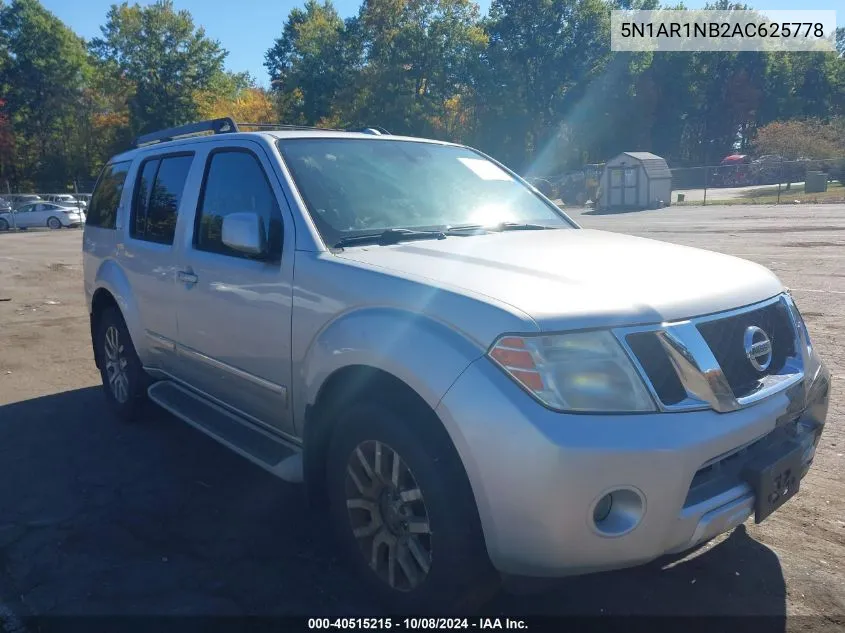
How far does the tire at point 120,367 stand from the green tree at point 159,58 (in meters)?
54.6

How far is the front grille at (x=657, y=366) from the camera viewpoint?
2.38 m

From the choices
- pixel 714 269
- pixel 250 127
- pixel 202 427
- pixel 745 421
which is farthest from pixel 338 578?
pixel 250 127

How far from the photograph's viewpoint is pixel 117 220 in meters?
5.29

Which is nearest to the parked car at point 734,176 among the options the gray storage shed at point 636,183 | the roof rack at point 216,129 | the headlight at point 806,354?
the gray storage shed at point 636,183

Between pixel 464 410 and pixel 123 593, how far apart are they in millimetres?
1891

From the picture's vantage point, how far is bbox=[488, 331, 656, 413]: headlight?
2334 mm

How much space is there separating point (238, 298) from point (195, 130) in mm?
1865

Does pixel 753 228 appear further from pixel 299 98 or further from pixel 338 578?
pixel 299 98

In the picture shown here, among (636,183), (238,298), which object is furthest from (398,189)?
(636,183)

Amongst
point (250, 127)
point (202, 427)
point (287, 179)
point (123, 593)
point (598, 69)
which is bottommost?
point (123, 593)

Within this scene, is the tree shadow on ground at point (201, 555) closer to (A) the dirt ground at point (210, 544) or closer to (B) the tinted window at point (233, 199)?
(A) the dirt ground at point (210, 544)

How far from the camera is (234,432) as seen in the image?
3760 millimetres

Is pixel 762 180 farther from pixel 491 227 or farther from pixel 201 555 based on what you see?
pixel 201 555

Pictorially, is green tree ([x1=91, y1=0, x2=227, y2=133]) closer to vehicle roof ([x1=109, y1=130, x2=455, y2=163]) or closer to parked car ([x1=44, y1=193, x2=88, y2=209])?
parked car ([x1=44, y1=193, x2=88, y2=209])
